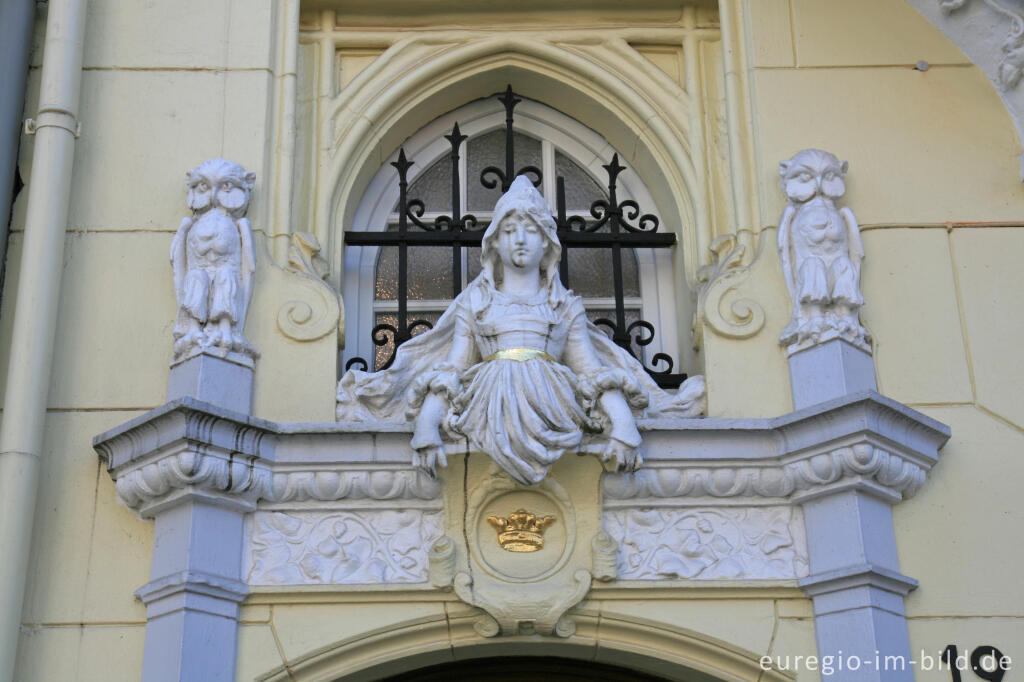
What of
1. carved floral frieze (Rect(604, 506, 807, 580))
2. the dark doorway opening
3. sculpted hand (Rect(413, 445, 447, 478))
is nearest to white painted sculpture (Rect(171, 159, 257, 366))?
sculpted hand (Rect(413, 445, 447, 478))

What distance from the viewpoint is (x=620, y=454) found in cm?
609

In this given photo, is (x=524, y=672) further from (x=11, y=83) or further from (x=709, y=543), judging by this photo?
(x=11, y=83)

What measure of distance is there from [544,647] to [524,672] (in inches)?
14.5

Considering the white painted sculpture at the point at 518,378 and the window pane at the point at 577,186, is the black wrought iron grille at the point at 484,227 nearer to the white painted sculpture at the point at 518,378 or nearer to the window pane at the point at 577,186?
the window pane at the point at 577,186

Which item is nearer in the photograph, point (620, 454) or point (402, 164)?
point (620, 454)

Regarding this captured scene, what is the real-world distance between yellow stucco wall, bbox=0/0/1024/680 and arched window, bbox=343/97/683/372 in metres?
0.27

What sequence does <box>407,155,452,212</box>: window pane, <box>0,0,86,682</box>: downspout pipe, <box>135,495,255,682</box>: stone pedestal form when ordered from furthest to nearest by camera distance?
<box>407,155,452,212</box>: window pane < <box>0,0,86,682</box>: downspout pipe < <box>135,495,255,682</box>: stone pedestal

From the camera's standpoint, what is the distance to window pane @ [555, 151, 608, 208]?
25.4 ft

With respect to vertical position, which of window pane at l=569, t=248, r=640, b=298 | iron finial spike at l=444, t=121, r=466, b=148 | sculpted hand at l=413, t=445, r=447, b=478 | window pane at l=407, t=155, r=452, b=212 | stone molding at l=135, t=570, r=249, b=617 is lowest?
stone molding at l=135, t=570, r=249, b=617

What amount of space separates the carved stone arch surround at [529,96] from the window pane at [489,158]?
225 mm

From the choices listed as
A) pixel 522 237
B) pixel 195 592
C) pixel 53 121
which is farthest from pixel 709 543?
pixel 53 121

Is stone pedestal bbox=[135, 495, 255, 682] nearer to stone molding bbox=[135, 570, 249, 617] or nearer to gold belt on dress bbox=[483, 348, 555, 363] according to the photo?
stone molding bbox=[135, 570, 249, 617]

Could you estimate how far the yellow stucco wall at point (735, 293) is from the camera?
6.13 meters

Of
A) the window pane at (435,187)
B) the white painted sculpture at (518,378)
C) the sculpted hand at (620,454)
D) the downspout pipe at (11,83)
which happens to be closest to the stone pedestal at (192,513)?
the white painted sculpture at (518,378)
